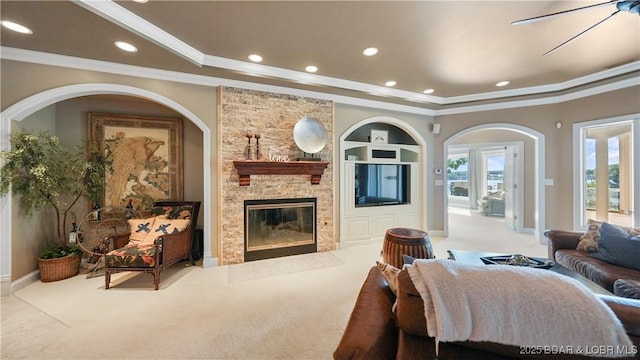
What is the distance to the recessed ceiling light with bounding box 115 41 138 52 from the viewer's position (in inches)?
99.3

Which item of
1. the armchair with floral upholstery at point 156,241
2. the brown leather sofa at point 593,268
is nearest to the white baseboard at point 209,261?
the armchair with floral upholstery at point 156,241

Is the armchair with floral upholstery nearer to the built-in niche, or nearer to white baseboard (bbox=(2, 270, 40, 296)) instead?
white baseboard (bbox=(2, 270, 40, 296))

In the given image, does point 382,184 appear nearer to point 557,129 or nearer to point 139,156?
point 557,129

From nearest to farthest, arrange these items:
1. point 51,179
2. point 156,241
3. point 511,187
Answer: point 51,179 → point 156,241 → point 511,187

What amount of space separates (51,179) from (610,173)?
25.5ft

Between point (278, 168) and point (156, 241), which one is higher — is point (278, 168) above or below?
above

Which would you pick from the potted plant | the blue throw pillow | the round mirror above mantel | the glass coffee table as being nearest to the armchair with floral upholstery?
the potted plant

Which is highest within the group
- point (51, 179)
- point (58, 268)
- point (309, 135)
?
point (309, 135)

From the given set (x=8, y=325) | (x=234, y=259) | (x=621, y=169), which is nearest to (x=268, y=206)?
(x=234, y=259)

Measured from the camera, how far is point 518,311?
2.96ft

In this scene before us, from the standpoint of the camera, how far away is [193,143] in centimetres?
407

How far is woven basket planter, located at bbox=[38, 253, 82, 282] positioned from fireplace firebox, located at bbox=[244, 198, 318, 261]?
6.78 ft

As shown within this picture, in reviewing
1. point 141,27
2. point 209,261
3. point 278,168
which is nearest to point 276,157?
point 278,168

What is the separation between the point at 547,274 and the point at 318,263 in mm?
2899
